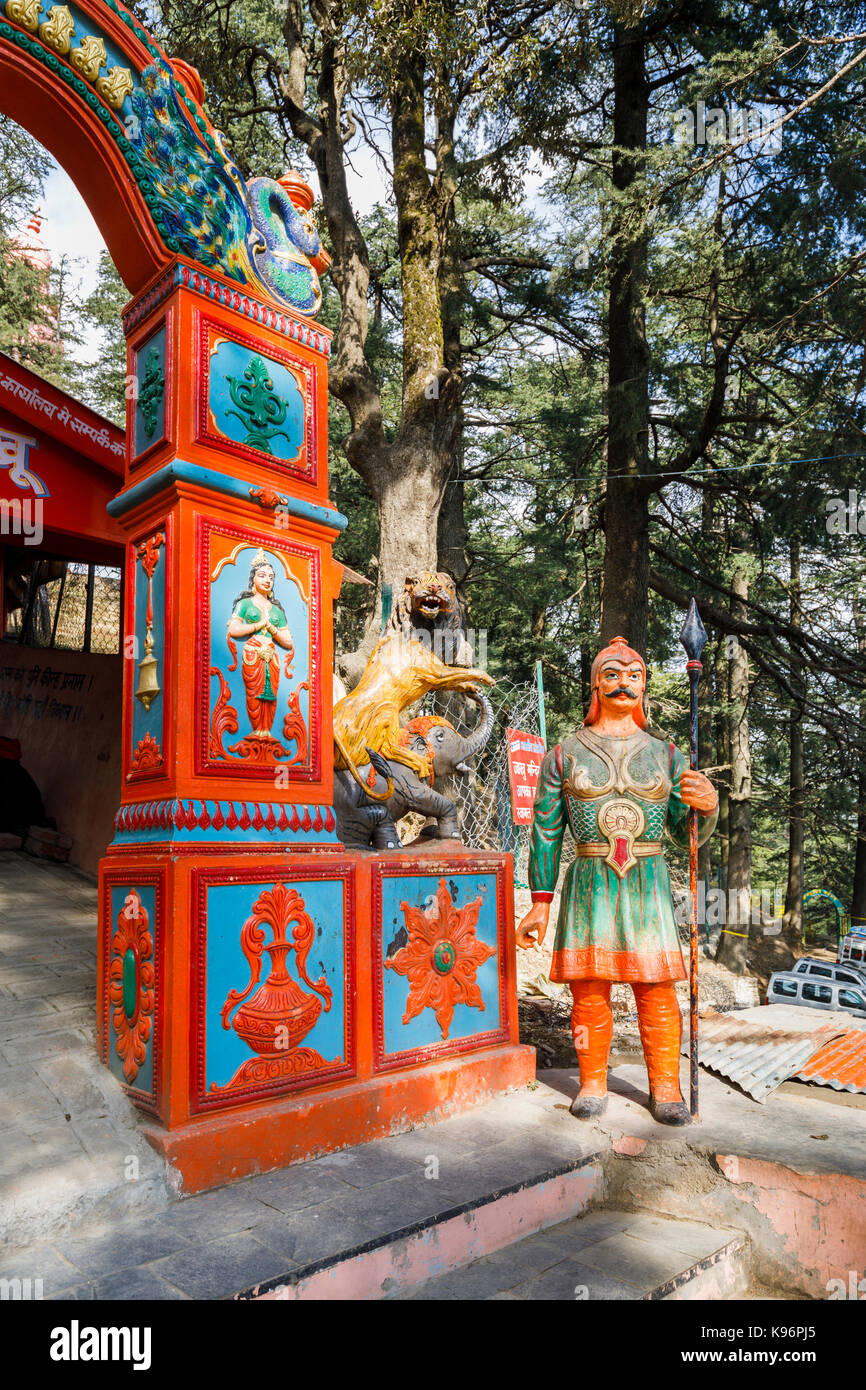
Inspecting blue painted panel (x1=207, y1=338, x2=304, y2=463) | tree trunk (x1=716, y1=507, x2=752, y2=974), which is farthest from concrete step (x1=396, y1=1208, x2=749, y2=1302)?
tree trunk (x1=716, y1=507, x2=752, y2=974)

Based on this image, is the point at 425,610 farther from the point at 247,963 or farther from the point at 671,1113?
the point at 671,1113

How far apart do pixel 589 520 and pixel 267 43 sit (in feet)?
25.7

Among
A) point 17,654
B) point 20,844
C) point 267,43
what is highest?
point 267,43

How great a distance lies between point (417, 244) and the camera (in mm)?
8219

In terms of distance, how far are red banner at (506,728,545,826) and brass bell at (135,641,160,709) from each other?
5947mm

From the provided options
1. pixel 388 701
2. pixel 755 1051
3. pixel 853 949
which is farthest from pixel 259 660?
pixel 853 949

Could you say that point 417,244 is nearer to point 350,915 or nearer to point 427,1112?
point 350,915

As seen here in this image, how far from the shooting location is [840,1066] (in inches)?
200

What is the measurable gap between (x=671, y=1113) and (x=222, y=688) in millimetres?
2857

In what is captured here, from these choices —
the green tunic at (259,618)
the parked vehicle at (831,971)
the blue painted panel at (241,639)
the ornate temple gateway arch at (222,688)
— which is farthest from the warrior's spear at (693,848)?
the parked vehicle at (831,971)

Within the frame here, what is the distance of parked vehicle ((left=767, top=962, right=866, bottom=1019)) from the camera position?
886 centimetres

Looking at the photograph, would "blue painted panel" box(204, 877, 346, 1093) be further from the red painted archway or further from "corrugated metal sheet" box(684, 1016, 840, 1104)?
the red painted archway

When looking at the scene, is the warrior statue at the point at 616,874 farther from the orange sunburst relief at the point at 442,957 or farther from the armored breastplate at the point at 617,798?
the orange sunburst relief at the point at 442,957
